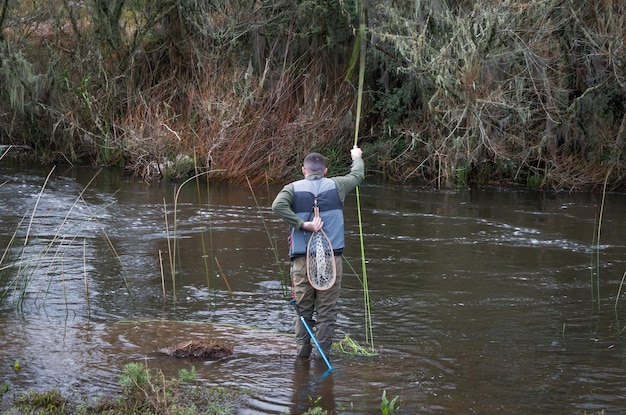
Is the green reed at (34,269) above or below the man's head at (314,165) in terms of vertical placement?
below

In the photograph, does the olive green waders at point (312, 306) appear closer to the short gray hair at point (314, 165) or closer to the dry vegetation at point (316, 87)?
the short gray hair at point (314, 165)

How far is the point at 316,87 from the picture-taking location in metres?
20.3

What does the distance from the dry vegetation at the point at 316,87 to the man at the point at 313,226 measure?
32.6ft

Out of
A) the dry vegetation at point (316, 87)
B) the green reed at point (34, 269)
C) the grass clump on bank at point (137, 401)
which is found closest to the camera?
the grass clump on bank at point (137, 401)

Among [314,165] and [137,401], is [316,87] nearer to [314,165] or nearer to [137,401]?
[314,165]

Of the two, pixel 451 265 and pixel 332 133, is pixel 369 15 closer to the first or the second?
pixel 332 133

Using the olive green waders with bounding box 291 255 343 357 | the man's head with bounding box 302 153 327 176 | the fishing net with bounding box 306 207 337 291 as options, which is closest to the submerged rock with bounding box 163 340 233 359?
the olive green waders with bounding box 291 255 343 357

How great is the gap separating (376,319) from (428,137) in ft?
36.3

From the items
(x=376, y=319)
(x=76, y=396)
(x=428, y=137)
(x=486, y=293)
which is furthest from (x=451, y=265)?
(x=428, y=137)

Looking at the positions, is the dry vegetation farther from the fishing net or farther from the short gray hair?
the fishing net

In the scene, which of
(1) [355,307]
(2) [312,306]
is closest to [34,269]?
(1) [355,307]

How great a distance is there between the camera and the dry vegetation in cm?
1729

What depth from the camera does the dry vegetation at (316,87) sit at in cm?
1729

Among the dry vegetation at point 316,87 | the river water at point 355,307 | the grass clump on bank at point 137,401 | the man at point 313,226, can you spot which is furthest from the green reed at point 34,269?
the dry vegetation at point 316,87
